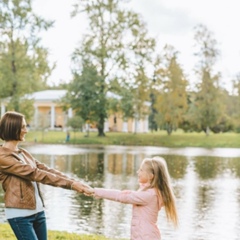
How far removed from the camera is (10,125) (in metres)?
4.74

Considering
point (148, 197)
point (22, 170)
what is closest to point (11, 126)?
point (22, 170)

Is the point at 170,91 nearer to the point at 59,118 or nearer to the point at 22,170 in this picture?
the point at 59,118

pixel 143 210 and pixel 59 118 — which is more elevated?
pixel 59 118

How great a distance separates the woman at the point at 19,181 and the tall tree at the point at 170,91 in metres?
58.2

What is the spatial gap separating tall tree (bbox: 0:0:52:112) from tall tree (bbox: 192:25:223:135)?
60.4ft

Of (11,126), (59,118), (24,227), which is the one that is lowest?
(24,227)

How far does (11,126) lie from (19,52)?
4866cm

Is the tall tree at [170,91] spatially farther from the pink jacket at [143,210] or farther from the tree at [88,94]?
the pink jacket at [143,210]

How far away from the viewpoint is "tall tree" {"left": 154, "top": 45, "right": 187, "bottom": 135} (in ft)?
208

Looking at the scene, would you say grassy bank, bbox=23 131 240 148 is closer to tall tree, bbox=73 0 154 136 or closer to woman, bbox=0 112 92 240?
tall tree, bbox=73 0 154 136

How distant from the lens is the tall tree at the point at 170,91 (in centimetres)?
6328

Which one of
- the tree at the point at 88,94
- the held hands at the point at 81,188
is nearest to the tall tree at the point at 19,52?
the tree at the point at 88,94

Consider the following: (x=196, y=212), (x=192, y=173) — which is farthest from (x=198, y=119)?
(x=196, y=212)

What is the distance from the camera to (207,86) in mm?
61938
